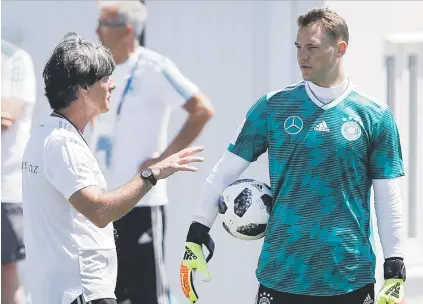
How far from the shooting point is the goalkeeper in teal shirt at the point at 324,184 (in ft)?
15.0

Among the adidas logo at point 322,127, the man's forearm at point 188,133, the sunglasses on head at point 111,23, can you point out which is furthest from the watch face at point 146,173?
the sunglasses on head at point 111,23

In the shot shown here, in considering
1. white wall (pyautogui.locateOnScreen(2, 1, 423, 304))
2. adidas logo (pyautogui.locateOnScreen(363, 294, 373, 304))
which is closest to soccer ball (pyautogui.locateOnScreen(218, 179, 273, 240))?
adidas logo (pyautogui.locateOnScreen(363, 294, 373, 304))

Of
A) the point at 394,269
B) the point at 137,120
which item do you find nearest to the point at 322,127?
the point at 394,269

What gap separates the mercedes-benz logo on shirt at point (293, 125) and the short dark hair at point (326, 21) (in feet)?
1.29

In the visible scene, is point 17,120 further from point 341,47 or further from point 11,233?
point 341,47

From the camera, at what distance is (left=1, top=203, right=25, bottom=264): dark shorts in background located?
6625 millimetres

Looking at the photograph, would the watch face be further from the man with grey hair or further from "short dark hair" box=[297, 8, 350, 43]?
"short dark hair" box=[297, 8, 350, 43]

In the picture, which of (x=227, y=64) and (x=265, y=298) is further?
(x=227, y=64)

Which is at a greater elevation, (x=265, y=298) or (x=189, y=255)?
(x=189, y=255)

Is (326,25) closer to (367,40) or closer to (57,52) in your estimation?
(57,52)

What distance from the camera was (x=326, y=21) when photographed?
4750 mm

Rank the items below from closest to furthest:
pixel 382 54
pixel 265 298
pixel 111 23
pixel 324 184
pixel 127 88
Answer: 1. pixel 324 184
2. pixel 265 298
3. pixel 127 88
4. pixel 111 23
5. pixel 382 54

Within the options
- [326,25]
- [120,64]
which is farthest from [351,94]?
[120,64]

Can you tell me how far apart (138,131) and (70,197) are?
2.50 metres
